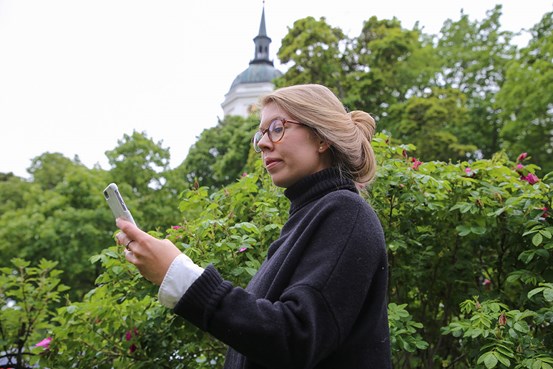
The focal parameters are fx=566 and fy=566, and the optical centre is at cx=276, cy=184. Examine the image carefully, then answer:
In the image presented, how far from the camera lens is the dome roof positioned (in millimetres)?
64994

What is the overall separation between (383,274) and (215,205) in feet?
6.81

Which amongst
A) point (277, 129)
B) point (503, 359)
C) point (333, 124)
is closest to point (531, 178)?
point (503, 359)

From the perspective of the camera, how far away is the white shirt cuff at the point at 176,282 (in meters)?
1.30

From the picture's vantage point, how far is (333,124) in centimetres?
164

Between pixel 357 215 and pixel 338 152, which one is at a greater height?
pixel 338 152

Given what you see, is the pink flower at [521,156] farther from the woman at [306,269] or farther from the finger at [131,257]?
the finger at [131,257]

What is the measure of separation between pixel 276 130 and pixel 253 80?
211ft

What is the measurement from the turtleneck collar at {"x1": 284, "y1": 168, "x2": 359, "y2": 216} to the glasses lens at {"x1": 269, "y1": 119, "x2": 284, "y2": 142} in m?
0.14

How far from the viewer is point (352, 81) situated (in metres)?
17.8

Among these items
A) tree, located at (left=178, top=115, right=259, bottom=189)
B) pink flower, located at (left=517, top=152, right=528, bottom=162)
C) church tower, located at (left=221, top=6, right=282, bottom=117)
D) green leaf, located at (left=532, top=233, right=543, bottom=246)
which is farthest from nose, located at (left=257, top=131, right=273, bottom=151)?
church tower, located at (left=221, top=6, right=282, bottom=117)

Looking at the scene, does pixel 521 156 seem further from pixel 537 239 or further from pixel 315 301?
pixel 315 301

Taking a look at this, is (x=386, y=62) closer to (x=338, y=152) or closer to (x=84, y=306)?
(x=84, y=306)

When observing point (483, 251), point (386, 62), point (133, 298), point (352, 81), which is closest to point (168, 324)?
point (133, 298)

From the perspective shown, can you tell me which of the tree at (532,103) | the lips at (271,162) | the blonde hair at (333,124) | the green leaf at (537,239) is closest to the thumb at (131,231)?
the lips at (271,162)
